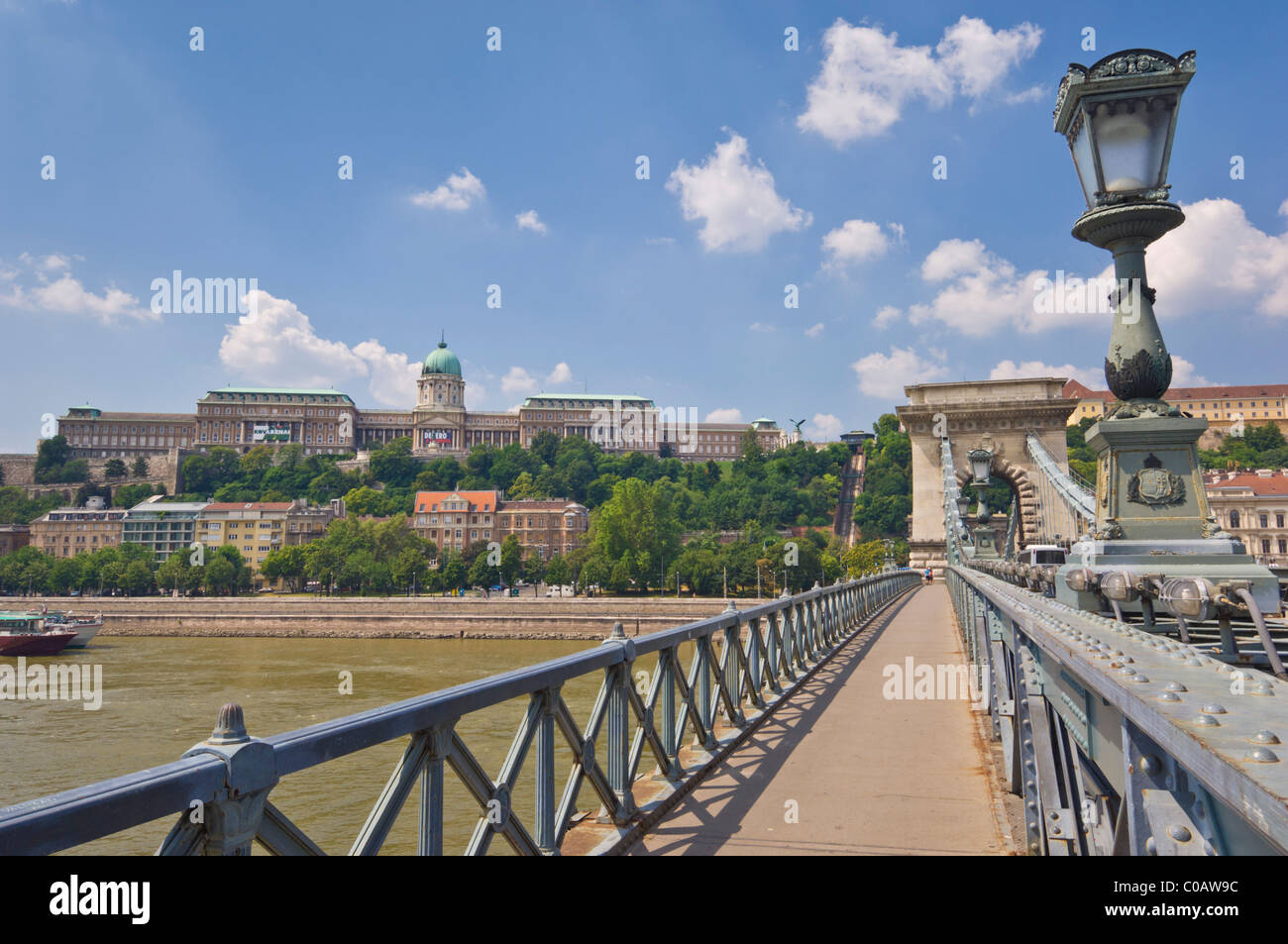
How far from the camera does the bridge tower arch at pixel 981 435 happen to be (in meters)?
39.7

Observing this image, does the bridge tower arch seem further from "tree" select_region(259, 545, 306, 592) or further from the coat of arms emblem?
"tree" select_region(259, 545, 306, 592)

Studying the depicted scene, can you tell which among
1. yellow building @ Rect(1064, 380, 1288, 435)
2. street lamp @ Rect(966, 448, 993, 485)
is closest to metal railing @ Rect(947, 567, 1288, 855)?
street lamp @ Rect(966, 448, 993, 485)

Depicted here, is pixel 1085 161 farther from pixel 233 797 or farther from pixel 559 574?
pixel 559 574

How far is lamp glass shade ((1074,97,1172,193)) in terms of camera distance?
4703 mm

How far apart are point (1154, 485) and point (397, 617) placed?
171 feet

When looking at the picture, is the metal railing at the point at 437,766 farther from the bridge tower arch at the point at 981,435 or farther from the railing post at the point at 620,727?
the bridge tower arch at the point at 981,435

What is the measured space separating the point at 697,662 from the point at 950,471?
30725 mm

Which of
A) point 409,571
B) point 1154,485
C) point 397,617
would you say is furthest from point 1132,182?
point 409,571

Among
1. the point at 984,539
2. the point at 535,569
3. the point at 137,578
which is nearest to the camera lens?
the point at 984,539

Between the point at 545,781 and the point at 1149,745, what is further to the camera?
the point at 545,781

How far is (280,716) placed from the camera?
22.0 m
